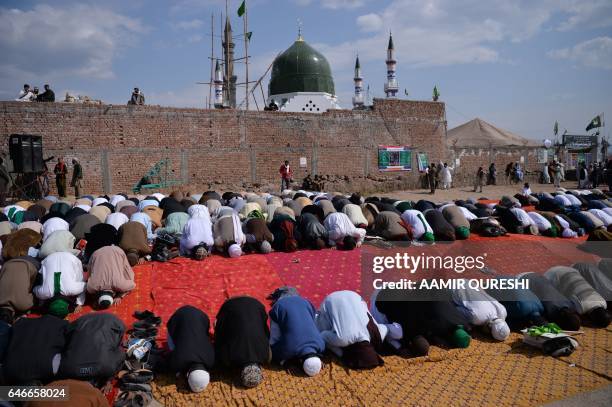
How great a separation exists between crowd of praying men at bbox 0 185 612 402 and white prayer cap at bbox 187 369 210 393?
1cm

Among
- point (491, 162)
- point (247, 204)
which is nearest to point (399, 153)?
point (491, 162)

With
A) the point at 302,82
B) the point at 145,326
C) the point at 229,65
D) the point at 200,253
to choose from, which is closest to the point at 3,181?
the point at 200,253

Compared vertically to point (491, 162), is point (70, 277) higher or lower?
lower

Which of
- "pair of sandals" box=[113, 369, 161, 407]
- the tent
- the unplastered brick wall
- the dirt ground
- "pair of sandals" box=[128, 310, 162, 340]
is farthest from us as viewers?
the tent

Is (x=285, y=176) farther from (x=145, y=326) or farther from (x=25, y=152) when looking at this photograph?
(x=145, y=326)

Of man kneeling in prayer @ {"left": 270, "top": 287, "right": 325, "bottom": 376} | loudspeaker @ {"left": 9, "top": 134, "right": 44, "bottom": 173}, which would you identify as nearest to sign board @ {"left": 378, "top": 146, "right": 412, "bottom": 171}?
loudspeaker @ {"left": 9, "top": 134, "right": 44, "bottom": 173}

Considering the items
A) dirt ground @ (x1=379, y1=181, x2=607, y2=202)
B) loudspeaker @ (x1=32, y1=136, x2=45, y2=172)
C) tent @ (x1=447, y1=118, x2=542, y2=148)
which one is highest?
tent @ (x1=447, y1=118, x2=542, y2=148)

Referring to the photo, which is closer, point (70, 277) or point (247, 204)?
point (70, 277)

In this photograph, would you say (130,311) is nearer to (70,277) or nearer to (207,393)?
(70,277)

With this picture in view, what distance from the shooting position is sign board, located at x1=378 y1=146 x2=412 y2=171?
21.9 metres

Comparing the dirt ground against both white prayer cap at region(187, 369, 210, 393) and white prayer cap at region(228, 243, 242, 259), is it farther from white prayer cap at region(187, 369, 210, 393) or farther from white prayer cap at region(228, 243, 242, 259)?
white prayer cap at region(187, 369, 210, 393)

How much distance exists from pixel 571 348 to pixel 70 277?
240 inches

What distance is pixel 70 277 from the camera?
585 cm

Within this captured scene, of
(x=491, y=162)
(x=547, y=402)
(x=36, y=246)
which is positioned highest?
(x=491, y=162)
